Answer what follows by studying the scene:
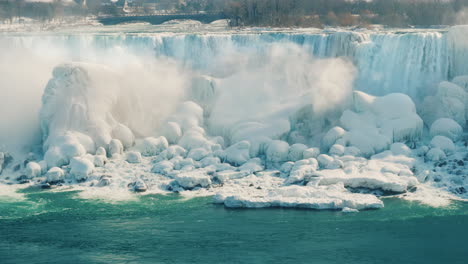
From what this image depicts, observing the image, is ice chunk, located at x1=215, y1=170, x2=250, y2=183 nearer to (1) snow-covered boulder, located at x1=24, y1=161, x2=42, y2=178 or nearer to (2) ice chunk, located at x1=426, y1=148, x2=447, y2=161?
(2) ice chunk, located at x1=426, y1=148, x2=447, y2=161

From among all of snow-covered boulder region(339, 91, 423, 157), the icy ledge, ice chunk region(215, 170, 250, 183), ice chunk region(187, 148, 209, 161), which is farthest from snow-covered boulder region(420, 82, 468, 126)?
ice chunk region(187, 148, 209, 161)

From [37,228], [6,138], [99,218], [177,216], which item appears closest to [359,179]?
[177,216]

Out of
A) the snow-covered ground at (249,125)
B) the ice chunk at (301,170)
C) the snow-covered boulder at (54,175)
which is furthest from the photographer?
the snow-covered boulder at (54,175)

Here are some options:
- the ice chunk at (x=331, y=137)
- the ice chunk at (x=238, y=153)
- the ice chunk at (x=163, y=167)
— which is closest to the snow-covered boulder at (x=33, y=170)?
the ice chunk at (x=163, y=167)

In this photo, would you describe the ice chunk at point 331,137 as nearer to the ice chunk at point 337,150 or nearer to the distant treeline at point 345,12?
the ice chunk at point 337,150

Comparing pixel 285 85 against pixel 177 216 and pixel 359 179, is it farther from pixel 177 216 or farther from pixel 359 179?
pixel 177 216
